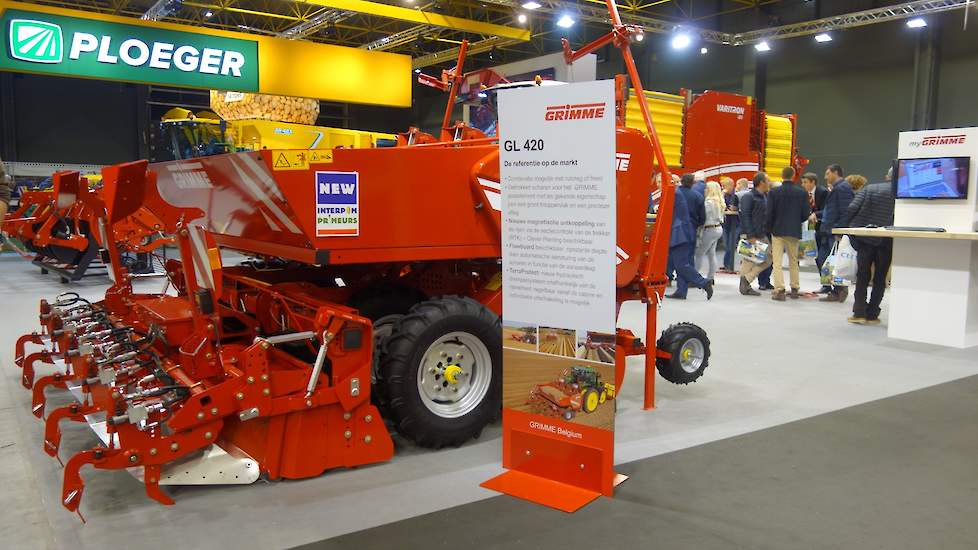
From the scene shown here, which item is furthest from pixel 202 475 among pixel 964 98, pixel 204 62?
pixel 964 98

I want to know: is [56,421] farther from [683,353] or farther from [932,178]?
[932,178]

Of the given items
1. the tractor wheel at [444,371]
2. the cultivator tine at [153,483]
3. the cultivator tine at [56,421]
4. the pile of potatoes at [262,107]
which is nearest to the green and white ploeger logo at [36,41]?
the pile of potatoes at [262,107]

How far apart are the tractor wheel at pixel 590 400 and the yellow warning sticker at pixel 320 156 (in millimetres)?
1536

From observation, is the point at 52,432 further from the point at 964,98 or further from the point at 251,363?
the point at 964,98

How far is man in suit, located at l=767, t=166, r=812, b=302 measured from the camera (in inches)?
362

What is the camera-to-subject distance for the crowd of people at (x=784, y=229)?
25.3ft

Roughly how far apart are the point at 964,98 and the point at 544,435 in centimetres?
1497

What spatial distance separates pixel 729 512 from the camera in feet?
10.2

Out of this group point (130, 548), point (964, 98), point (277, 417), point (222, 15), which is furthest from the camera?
point (222, 15)

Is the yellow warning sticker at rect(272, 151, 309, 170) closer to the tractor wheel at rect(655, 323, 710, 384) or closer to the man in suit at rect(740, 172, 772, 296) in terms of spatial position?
the tractor wheel at rect(655, 323, 710, 384)

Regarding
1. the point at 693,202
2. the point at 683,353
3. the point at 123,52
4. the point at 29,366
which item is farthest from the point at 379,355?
the point at 123,52

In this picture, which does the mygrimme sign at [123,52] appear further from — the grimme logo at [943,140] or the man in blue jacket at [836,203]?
the grimme logo at [943,140]

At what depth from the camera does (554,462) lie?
3.44 meters

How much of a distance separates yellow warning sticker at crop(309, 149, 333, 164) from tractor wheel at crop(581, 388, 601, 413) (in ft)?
5.04
